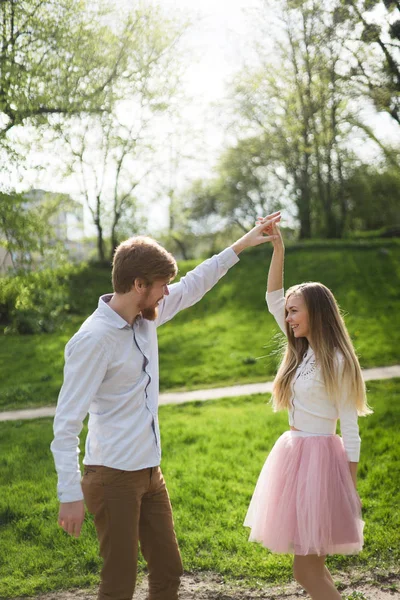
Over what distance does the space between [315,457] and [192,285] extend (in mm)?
1118

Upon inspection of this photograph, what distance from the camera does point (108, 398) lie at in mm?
2887

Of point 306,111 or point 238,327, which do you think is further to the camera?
point 306,111

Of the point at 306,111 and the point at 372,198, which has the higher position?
the point at 306,111

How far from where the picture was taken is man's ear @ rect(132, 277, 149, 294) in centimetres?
→ 285

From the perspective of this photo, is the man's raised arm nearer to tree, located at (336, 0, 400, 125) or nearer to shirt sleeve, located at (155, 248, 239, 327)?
shirt sleeve, located at (155, 248, 239, 327)

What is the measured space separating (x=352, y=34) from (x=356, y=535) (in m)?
8.74

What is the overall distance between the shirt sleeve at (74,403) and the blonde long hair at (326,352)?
1214 mm

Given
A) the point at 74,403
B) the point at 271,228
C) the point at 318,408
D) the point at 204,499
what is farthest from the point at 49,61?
the point at 74,403

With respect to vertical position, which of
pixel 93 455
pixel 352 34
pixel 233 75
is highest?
pixel 233 75

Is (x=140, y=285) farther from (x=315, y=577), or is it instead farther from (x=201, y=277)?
(x=315, y=577)

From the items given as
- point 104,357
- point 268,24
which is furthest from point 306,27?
point 104,357

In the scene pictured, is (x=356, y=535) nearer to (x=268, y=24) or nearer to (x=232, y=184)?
(x=268, y=24)

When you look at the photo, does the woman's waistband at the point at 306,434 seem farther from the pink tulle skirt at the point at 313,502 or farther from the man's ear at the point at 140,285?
the man's ear at the point at 140,285

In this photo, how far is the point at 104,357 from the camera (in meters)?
2.80
